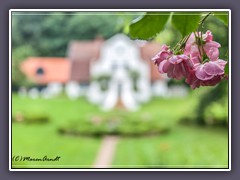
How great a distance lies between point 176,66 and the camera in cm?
40

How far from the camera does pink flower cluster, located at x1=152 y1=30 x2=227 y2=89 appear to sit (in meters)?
0.40

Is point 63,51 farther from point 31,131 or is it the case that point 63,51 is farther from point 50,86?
point 31,131

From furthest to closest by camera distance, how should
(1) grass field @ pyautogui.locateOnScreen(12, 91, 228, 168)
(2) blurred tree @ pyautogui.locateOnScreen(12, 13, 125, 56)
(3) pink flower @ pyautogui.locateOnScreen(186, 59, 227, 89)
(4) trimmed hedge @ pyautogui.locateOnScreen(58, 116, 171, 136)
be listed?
(4) trimmed hedge @ pyautogui.locateOnScreen(58, 116, 171, 136) → (1) grass field @ pyautogui.locateOnScreen(12, 91, 228, 168) → (2) blurred tree @ pyautogui.locateOnScreen(12, 13, 125, 56) → (3) pink flower @ pyautogui.locateOnScreen(186, 59, 227, 89)

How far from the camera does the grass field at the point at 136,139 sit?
215 centimetres

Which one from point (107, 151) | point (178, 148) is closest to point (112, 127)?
point (107, 151)

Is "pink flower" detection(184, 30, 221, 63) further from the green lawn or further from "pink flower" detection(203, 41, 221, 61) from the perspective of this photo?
the green lawn

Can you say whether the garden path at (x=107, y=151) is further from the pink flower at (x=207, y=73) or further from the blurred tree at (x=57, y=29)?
the pink flower at (x=207, y=73)

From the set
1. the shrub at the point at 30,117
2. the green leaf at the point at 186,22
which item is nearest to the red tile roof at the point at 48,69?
the shrub at the point at 30,117

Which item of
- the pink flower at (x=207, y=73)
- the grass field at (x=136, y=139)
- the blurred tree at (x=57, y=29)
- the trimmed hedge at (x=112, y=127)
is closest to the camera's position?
the pink flower at (x=207, y=73)

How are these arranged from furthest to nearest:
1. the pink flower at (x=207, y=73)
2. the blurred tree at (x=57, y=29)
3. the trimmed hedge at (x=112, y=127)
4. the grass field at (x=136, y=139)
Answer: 1. the trimmed hedge at (x=112, y=127)
2. the grass field at (x=136, y=139)
3. the blurred tree at (x=57, y=29)
4. the pink flower at (x=207, y=73)

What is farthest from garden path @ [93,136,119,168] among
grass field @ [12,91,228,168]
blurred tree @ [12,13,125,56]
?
blurred tree @ [12,13,125,56]

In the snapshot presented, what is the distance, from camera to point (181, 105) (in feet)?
7.86

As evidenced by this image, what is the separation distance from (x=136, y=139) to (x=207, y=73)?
2.12 meters
